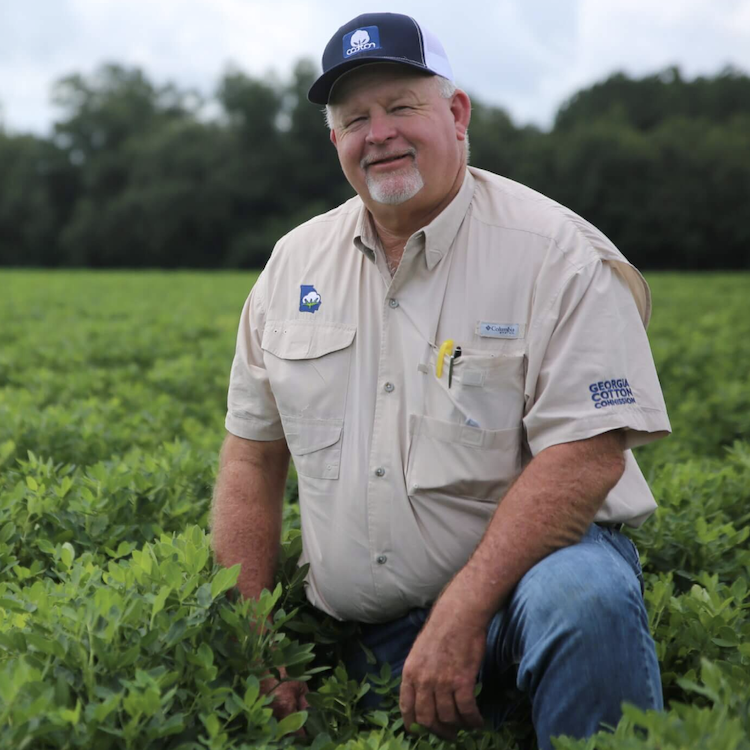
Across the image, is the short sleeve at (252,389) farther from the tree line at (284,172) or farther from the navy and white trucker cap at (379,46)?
the tree line at (284,172)

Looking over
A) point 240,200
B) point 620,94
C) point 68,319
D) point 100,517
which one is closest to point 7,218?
point 240,200

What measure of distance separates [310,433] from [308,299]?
1.54 ft

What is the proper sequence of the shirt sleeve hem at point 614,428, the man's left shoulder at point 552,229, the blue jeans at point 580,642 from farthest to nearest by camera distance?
1. the man's left shoulder at point 552,229
2. the shirt sleeve hem at point 614,428
3. the blue jeans at point 580,642

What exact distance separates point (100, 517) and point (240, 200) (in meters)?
66.4

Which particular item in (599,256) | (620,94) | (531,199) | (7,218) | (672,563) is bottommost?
(672,563)

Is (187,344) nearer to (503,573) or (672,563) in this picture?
(672,563)

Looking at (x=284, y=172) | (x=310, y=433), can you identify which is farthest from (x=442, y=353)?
(x=284, y=172)

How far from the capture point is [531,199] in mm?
3148

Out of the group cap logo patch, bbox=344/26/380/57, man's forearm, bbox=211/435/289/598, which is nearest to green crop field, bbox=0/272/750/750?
man's forearm, bbox=211/435/289/598

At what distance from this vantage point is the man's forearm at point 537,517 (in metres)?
2.64

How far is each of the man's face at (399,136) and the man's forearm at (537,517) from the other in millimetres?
961

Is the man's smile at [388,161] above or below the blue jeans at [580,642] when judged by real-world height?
above

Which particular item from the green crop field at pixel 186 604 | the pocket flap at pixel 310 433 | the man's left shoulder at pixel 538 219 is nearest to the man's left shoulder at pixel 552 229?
the man's left shoulder at pixel 538 219

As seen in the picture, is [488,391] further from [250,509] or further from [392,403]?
[250,509]
